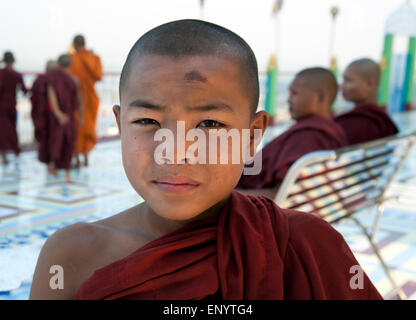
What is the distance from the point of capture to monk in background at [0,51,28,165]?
18.4 feet

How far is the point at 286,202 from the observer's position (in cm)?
160

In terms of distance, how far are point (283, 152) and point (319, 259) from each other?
1305mm

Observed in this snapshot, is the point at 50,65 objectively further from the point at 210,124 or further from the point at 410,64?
the point at 410,64

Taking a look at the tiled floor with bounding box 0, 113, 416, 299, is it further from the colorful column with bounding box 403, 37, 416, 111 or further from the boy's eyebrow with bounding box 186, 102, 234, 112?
the colorful column with bounding box 403, 37, 416, 111

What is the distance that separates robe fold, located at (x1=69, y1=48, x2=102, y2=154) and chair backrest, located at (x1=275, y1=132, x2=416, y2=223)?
3.99 metres

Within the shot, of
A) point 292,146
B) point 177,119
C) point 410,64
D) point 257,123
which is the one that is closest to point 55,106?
point 292,146

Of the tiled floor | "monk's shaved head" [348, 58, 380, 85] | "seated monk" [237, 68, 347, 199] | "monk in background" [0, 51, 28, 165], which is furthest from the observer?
"monk in background" [0, 51, 28, 165]

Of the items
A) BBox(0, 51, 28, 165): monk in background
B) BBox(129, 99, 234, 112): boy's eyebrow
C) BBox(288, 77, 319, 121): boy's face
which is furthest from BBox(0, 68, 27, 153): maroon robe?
BBox(129, 99, 234, 112): boy's eyebrow

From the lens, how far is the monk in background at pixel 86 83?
5.51 metres

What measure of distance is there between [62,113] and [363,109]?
10.3 feet

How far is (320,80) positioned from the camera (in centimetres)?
240

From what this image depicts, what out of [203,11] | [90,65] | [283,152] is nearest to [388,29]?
[203,11]
